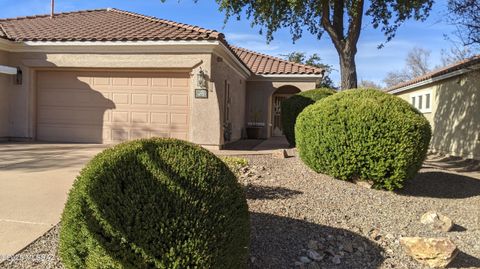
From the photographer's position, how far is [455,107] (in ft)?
50.1

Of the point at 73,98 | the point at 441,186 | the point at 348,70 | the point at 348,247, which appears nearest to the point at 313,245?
the point at 348,247

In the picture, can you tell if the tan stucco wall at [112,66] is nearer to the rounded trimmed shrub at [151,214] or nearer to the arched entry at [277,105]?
the rounded trimmed shrub at [151,214]

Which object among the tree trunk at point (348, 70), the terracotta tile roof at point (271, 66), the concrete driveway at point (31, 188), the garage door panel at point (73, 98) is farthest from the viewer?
the terracotta tile roof at point (271, 66)

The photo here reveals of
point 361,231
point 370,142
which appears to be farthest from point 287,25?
point 361,231

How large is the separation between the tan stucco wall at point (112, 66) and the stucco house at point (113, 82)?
28 mm

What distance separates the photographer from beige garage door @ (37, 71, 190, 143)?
1234 cm

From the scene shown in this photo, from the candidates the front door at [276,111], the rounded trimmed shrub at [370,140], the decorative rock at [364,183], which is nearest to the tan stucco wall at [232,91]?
the front door at [276,111]

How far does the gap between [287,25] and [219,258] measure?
13.1 m

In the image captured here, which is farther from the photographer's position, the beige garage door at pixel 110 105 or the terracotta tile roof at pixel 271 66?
the terracotta tile roof at pixel 271 66

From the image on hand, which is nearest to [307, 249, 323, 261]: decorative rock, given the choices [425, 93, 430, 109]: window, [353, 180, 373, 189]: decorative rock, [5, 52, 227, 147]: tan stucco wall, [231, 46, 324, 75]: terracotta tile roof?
[353, 180, 373, 189]: decorative rock

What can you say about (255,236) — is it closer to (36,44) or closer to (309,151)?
(309,151)

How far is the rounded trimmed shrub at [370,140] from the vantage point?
681 centimetres

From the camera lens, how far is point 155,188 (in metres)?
3.06

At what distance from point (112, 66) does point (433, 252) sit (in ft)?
33.8
